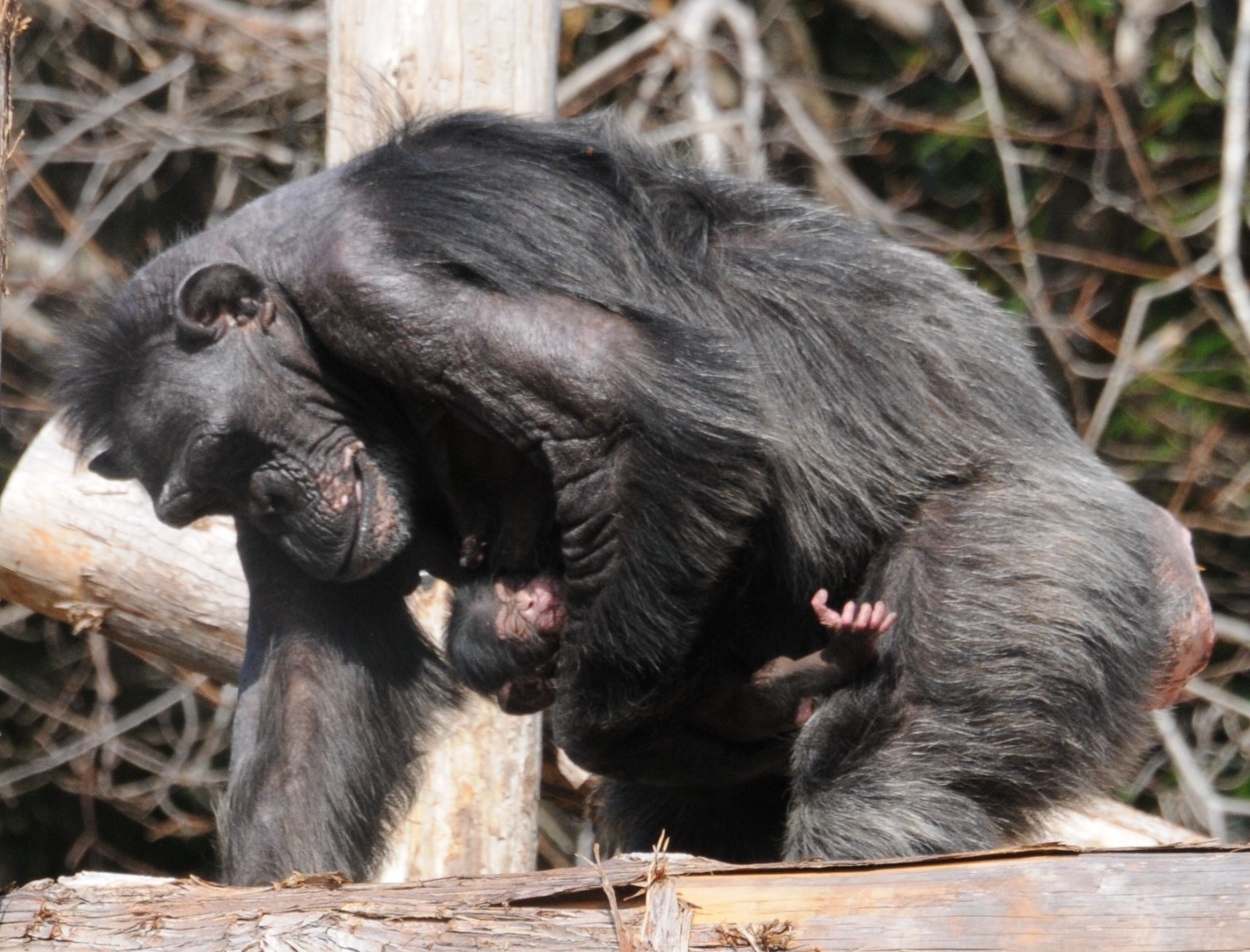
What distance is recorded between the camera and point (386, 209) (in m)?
3.15

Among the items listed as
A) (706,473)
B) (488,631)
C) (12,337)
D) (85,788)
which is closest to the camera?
(706,473)

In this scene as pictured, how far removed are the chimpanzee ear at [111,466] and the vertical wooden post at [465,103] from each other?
3.48 ft

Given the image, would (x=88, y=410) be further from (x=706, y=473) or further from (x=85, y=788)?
(x=85, y=788)

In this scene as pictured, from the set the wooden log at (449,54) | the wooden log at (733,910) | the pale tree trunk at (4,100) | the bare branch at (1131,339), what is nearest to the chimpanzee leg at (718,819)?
the wooden log at (733,910)

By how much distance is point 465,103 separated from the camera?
14.0ft

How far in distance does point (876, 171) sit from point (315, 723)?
517cm

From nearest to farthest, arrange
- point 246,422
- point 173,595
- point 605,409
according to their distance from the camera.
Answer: point 605,409 → point 246,422 → point 173,595

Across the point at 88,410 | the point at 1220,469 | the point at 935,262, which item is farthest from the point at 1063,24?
the point at 88,410

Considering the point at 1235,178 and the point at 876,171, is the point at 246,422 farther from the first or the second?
the point at 876,171

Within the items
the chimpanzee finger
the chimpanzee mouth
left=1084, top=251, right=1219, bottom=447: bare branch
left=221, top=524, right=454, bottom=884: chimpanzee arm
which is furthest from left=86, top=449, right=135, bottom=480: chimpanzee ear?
left=1084, top=251, right=1219, bottom=447: bare branch

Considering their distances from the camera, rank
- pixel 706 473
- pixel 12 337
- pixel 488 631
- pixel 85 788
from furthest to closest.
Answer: pixel 12 337, pixel 85 788, pixel 488 631, pixel 706 473

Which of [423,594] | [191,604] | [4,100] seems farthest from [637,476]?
[191,604]

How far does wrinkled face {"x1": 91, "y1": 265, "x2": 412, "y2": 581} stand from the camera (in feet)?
11.0

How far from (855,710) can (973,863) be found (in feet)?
3.19
